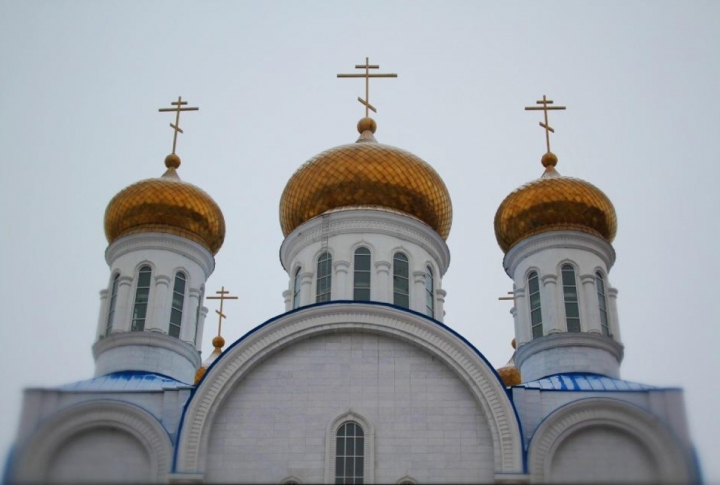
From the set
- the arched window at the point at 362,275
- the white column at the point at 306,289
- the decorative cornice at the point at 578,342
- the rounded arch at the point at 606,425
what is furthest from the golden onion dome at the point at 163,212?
the rounded arch at the point at 606,425

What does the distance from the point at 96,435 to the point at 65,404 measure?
2.40ft

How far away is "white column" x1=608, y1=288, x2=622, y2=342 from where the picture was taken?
1798 centimetres

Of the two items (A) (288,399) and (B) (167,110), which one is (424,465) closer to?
(A) (288,399)

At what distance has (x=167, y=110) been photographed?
21.1m

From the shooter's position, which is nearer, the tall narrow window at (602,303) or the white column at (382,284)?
the white column at (382,284)

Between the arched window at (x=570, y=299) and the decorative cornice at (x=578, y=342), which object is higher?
the arched window at (x=570, y=299)

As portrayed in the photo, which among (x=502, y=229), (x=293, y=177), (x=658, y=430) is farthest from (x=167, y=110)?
(x=658, y=430)

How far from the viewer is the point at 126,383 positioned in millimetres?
16594

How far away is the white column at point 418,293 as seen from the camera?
1734cm

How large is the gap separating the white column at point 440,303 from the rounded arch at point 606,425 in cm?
356

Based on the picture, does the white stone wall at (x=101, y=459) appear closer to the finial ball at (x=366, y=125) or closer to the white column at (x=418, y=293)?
the white column at (x=418, y=293)

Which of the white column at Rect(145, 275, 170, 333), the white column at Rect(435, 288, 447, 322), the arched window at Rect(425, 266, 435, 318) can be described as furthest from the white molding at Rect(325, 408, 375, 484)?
the white column at Rect(145, 275, 170, 333)

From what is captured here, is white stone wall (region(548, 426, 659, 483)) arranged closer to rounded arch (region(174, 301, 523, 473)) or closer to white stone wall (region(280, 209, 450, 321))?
rounded arch (region(174, 301, 523, 473))

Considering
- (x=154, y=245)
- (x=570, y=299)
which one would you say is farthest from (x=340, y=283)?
(x=570, y=299)
